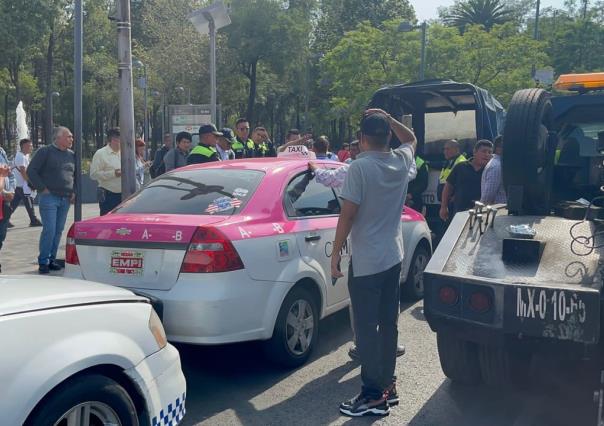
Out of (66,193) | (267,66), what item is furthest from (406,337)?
(267,66)

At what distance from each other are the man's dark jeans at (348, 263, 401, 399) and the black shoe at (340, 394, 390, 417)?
0.04 metres

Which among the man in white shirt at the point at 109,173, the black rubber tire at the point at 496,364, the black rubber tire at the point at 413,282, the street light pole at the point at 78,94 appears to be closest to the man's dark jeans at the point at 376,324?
the black rubber tire at the point at 496,364


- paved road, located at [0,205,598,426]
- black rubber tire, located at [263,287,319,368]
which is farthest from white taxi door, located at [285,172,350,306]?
paved road, located at [0,205,598,426]

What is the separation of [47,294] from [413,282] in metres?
4.66

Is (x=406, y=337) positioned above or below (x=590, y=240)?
below

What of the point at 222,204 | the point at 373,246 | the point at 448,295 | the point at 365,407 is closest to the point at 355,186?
the point at 373,246

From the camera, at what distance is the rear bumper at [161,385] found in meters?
3.16

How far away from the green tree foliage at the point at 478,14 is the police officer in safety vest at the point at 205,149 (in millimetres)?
45399

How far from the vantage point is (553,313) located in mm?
3414

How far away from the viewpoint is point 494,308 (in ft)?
11.7

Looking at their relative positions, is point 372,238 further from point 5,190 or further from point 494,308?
point 5,190

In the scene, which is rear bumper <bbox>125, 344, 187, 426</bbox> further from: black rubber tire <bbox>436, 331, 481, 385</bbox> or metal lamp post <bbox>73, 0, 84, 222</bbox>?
metal lamp post <bbox>73, 0, 84, 222</bbox>

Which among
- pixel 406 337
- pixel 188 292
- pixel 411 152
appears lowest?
pixel 406 337

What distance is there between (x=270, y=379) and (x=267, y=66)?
37164 mm
